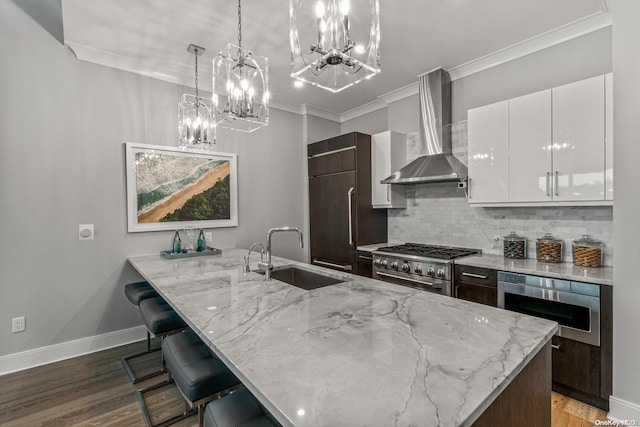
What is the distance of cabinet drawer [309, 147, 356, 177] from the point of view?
12.2 feet

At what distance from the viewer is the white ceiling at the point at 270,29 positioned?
2.23 metres

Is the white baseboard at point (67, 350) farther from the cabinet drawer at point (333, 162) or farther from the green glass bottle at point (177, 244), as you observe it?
the cabinet drawer at point (333, 162)

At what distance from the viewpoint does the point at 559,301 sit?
214 centimetres

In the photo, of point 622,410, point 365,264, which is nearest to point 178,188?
point 365,264

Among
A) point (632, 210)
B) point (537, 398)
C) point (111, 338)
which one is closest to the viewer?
point (537, 398)

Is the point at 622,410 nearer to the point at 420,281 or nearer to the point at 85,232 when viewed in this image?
the point at 420,281

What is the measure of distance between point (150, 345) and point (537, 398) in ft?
10.3

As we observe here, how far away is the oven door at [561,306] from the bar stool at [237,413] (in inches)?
81.2

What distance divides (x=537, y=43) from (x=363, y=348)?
310 centimetres

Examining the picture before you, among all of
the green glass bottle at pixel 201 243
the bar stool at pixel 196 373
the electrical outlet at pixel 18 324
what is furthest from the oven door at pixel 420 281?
the electrical outlet at pixel 18 324

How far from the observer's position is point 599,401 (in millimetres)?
2031

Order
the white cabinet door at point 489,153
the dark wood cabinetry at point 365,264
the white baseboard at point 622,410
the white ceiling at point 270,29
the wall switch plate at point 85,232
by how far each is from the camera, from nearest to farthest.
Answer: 1. the white baseboard at point 622,410
2. the white ceiling at point 270,29
3. the white cabinet door at point 489,153
4. the wall switch plate at point 85,232
5. the dark wood cabinetry at point 365,264

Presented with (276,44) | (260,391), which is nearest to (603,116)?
(276,44)

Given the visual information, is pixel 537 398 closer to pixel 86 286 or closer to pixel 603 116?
pixel 603 116
